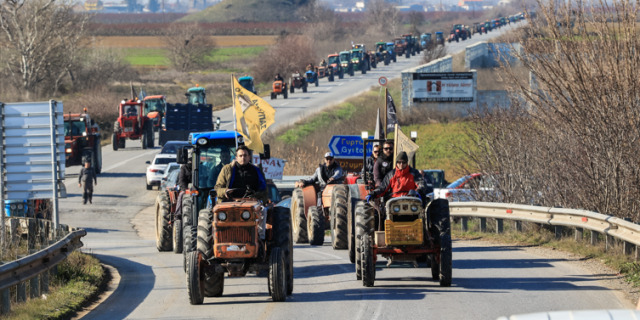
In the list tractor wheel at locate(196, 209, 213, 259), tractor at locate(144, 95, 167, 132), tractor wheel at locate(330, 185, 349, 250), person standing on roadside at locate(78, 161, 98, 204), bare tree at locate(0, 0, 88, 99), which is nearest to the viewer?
tractor wheel at locate(196, 209, 213, 259)

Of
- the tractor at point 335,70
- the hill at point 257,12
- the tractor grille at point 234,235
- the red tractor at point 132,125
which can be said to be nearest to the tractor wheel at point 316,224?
the tractor grille at point 234,235

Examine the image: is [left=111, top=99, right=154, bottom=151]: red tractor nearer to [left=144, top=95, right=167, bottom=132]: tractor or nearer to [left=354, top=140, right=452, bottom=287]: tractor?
[left=144, top=95, right=167, bottom=132]: tractor

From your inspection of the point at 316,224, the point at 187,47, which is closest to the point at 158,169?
the point at 316,224

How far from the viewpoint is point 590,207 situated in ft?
64.5

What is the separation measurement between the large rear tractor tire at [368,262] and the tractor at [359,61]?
247 feet

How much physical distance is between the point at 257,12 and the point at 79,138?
→ 5798 inches

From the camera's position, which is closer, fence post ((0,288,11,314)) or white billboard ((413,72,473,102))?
fence post ((0,288,11,314))

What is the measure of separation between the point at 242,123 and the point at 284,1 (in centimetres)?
17397

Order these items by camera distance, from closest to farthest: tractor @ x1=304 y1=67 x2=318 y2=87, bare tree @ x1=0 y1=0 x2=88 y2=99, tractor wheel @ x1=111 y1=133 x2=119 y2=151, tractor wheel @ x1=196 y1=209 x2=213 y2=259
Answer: tractor wheel @ x1=196 y1=209 x2=213 y2=259, tractor wheel @ x1=111 y1=133 x2=119 y2=151, bare tree @ x1=0 y1=0 x2=88 y2=99, tractor @ x1=304 y1=67 x2=318 y2=87

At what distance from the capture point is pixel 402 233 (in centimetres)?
1399

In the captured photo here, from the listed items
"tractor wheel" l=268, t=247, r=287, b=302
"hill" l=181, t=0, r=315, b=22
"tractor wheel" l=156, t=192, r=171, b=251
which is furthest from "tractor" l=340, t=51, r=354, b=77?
"hill" l=181, t=0, r=315, b=22

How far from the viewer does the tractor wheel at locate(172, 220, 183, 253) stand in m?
20.2

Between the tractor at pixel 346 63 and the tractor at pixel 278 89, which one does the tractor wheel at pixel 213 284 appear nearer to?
the tractor at pixel 278 89

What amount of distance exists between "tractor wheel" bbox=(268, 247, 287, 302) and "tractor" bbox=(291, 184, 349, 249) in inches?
200
